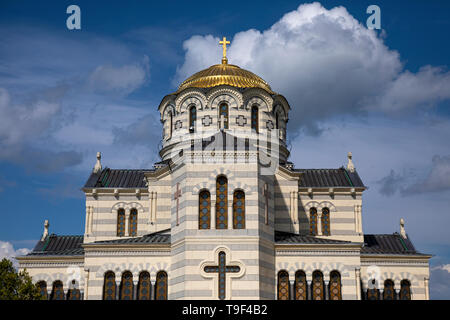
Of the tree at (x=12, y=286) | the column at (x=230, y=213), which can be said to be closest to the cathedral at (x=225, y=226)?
the column at (x=230, y=213)

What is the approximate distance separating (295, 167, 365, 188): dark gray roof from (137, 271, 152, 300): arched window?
13.0 meters

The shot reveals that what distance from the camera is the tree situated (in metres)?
29.4

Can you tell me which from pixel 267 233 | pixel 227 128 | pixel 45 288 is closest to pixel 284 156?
pixel 227 128

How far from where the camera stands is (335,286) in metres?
32.6

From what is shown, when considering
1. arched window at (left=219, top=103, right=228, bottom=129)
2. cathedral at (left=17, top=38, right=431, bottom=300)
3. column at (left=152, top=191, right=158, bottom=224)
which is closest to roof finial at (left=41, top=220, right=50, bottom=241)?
cathedral at (left=17, top=38, right=431, bottom=300)

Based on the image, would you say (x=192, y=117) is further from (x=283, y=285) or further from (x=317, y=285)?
(x=317, y=285)

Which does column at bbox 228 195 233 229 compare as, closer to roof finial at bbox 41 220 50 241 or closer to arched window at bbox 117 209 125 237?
arched window at bbox 117 209 125 237

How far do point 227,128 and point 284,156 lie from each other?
4761 mm

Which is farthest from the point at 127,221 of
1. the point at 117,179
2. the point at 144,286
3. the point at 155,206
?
the point at 144,286

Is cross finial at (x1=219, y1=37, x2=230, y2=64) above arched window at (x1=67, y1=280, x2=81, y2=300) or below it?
above

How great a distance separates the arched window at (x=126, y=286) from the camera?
1280 inches

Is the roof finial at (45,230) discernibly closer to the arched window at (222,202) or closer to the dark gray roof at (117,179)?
the dark gray roof at (117,179)

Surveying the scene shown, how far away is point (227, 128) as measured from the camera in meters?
38.9

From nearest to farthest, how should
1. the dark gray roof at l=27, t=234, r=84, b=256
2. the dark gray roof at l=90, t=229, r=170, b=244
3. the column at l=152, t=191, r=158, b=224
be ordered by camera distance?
the dark gray roof at l=90, t=229, r=170, b=244 → the column at l=152, t=191, r=158, b=224 → the dark gray roof at l=27, t=234, r=84, b=256
